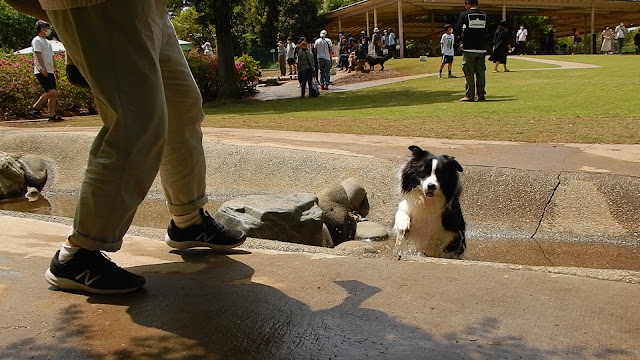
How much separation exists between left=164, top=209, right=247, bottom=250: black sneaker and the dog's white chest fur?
2.45m

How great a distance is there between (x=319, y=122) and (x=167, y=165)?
29.2ft

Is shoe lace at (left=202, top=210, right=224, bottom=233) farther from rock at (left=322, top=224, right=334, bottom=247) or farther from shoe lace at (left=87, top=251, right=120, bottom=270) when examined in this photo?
rock at (left=322, top=224, right=334, bottom=247)

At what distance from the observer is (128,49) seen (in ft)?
7.36

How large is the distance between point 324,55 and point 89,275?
20.0 meters

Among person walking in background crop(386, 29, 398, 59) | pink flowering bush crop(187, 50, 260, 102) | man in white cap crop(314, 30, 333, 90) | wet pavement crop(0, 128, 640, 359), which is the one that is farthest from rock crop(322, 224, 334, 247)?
person walking in background crop(386, 29, 398, 59)

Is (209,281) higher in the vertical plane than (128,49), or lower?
lower

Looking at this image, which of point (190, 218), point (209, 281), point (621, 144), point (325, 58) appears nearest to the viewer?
point (209, 281)

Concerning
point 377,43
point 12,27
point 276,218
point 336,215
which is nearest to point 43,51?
point 336,215

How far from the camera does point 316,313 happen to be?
2398 mm

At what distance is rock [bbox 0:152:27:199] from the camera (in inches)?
330

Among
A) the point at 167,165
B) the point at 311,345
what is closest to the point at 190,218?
the point at 167,165

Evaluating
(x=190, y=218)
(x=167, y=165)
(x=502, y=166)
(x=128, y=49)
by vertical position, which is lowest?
(x=502, y=166)

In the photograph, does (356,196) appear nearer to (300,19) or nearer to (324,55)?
(324,55)

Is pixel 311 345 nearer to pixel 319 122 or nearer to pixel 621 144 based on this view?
pixel 621 144
